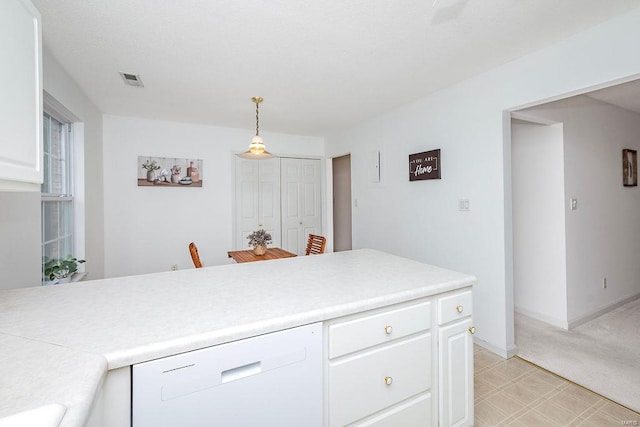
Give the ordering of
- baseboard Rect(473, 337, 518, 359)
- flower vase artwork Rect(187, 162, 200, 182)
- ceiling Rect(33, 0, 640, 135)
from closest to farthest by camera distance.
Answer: ceiling Rect(33, 0, 640, 135) < baseboard Rect(473, 337, 518, 359) < flower vase artwork Rect(187, 162, 200, 182)

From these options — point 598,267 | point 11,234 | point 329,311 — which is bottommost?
point 598,267

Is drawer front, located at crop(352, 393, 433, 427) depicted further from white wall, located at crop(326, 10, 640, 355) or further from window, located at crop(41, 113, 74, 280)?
window, located at crop(41, 113, 74, 280)

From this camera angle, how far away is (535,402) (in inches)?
74.0

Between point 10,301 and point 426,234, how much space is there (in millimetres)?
3057

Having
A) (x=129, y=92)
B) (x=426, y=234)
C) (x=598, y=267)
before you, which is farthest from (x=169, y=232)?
(x=598, y=267)

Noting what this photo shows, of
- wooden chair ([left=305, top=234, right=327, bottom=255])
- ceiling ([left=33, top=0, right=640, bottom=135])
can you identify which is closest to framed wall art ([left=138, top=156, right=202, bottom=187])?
ceiling ([left=33, top=0, right=640, bottom=135])

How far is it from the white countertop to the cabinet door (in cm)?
24

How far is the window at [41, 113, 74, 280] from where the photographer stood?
2285 mm

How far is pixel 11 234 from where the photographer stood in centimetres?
160

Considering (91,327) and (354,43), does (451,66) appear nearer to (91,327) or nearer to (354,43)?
(354,43)

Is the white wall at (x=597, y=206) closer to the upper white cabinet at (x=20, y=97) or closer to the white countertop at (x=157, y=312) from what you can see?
the white countertop at (x=157, y=312)

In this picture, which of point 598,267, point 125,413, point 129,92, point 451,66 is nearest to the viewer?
point 125,413

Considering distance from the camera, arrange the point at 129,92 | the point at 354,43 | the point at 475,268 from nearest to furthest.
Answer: the point at 354,43 → the point at 475,268 → the point at 129,92

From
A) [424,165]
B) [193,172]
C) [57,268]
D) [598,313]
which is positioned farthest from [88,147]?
Answer: [598,313]
